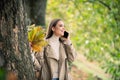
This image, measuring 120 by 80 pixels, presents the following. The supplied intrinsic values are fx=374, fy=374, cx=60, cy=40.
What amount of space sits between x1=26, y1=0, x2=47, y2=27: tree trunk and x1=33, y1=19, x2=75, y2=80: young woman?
320cm

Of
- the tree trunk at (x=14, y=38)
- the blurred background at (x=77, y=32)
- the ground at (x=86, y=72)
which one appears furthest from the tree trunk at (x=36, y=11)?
the ground at (x=86, y=72)

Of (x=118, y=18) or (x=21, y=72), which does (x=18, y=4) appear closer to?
(x=21, y=72)

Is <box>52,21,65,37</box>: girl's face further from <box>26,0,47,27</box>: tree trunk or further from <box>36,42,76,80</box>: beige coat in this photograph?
<box>26,0,47,27</box>: tree trunk

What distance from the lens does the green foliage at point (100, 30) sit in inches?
358

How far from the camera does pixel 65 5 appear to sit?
13.1 metres

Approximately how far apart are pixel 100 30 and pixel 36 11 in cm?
396

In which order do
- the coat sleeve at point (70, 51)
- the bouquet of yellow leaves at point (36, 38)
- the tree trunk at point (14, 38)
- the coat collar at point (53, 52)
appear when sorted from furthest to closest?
the coat sleeve at point (70, 51), the coat collar at point (53, 52), the bouquet of yellow leaves at point (36, 38), the tree trunk at point (14, 38)

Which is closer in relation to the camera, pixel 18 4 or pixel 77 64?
pixel 18 4

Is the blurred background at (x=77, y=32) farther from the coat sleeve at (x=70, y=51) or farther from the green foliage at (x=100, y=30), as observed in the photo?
the coat sleeve at (x=70, y=51)

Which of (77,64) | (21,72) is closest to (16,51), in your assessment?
(21,72)

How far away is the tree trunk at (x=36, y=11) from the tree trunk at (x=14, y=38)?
422cm

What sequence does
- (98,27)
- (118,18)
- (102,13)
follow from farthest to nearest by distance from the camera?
1. (98,27)
2. (102,13)
3. (118,18)

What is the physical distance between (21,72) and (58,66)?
1.09 metres

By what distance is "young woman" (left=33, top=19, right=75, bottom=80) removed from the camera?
4.72 metres
